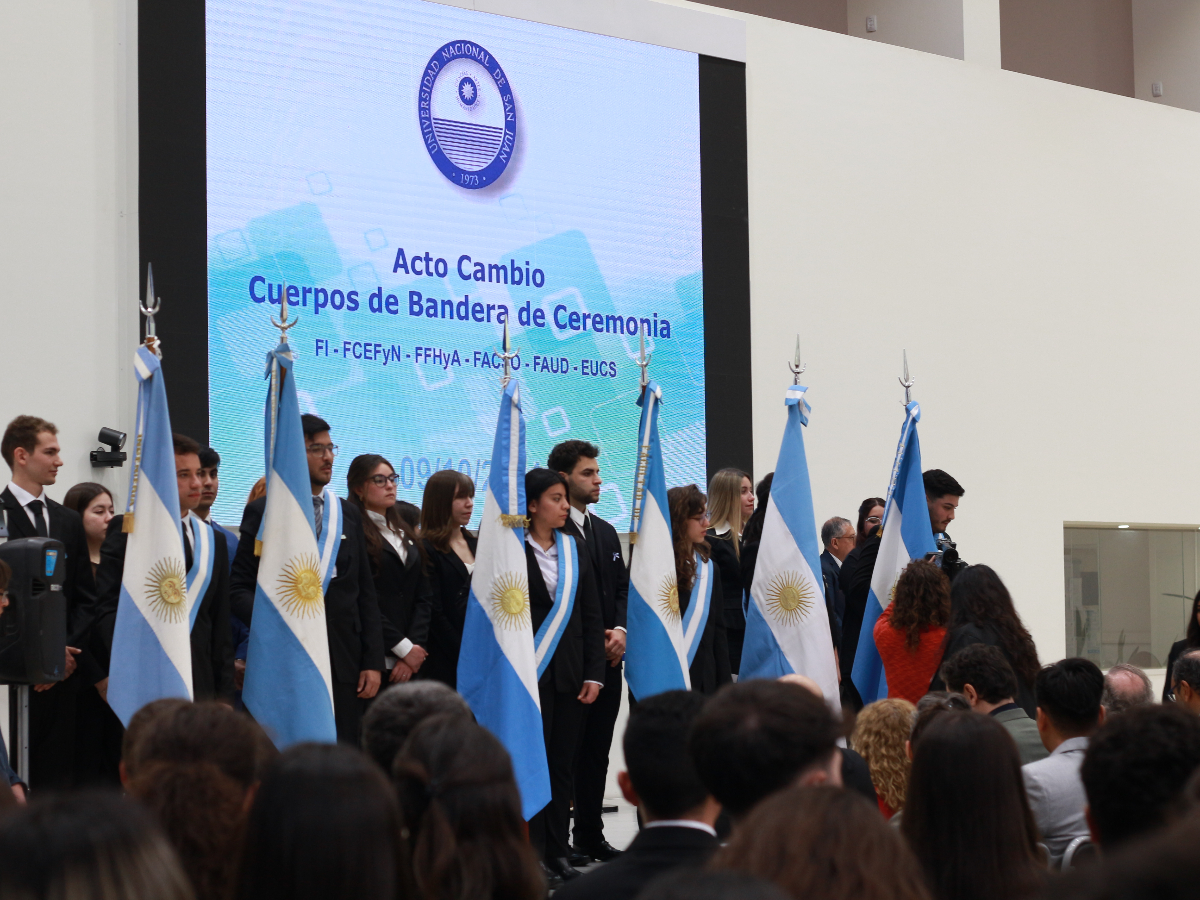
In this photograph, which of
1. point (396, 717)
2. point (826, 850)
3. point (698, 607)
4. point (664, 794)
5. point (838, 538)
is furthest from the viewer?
point (838, 538)

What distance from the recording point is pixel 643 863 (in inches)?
76.2

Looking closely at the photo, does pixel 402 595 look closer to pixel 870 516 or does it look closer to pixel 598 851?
pixel 598 851

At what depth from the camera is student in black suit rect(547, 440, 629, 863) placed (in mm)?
5234

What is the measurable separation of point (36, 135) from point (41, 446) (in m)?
2.06

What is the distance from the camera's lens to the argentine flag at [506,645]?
4.70 metres

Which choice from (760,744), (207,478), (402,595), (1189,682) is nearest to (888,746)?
(1189,682)

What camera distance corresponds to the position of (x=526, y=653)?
4.75 m

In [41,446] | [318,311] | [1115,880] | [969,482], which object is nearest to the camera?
[1115,880]

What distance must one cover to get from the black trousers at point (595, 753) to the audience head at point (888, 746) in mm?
2126

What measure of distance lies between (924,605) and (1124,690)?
91 cm

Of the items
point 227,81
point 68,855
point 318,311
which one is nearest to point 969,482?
point 318,311

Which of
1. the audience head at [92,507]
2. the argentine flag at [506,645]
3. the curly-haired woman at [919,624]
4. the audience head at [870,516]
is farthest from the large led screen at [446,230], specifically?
the curly-haired woman at [919,624]

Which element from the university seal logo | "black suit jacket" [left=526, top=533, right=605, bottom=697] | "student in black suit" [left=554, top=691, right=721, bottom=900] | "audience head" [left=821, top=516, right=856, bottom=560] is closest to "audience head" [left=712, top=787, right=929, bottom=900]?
"student in black suit" [left=554, top=691, right=721, bottom=900]

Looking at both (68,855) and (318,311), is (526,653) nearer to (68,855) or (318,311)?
(318,311)
